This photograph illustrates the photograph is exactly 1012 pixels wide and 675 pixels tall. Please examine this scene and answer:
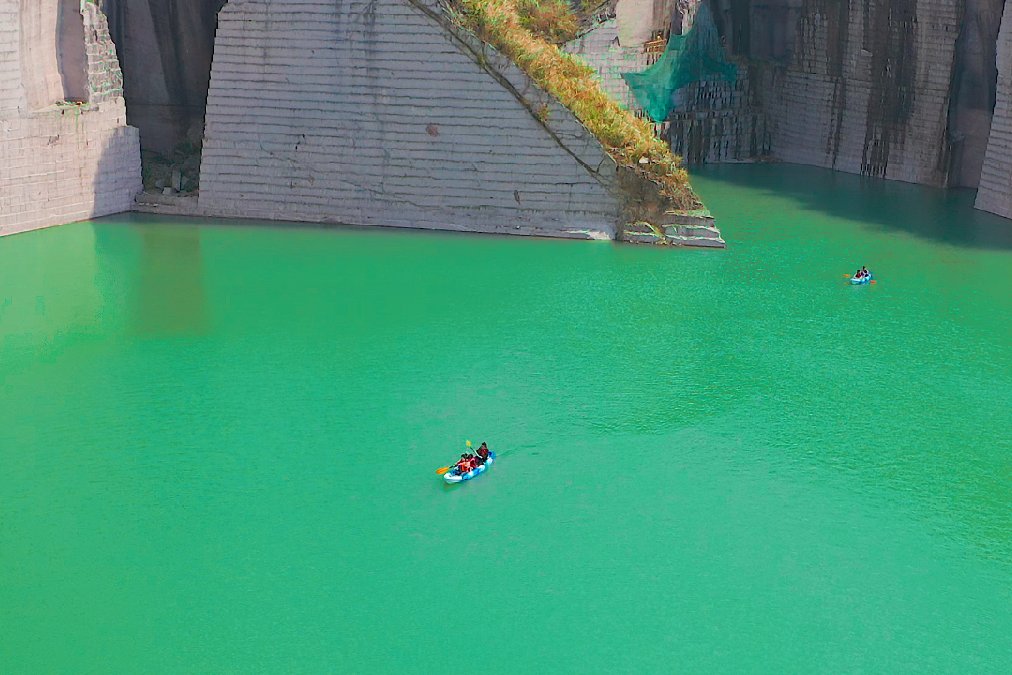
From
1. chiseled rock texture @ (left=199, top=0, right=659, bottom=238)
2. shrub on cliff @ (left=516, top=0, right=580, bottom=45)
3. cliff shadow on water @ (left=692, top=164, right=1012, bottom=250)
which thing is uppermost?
shrub on cliff @ (left=516, top=0, right=580, bottom=45)

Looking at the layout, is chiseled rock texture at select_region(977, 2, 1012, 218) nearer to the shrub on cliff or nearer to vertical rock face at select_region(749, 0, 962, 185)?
vertical rock face at select_region(749, 0, 962, 185)

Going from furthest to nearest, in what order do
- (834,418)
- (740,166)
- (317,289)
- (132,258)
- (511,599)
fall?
(740,166), (132,258), (317,289), (834,418), (511,599)

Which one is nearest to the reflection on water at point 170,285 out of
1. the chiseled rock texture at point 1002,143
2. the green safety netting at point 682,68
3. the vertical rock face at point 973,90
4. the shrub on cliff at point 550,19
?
the shrub on cliff at point 550,19

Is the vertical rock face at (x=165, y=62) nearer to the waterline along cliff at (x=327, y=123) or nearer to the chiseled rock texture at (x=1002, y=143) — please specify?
the waterline along cliff at (x=327, y=123)

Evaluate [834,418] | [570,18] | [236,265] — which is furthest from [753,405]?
[570,18]

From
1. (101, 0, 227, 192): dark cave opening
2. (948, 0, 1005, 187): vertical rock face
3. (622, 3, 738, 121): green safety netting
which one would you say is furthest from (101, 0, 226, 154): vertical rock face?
(948, 0, 1005, 187): vertical rock face

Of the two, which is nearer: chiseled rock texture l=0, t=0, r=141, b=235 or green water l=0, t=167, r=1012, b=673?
green water l=0, t=167, r=1012, b=673

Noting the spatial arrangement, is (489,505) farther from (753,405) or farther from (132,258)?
(132,258)
